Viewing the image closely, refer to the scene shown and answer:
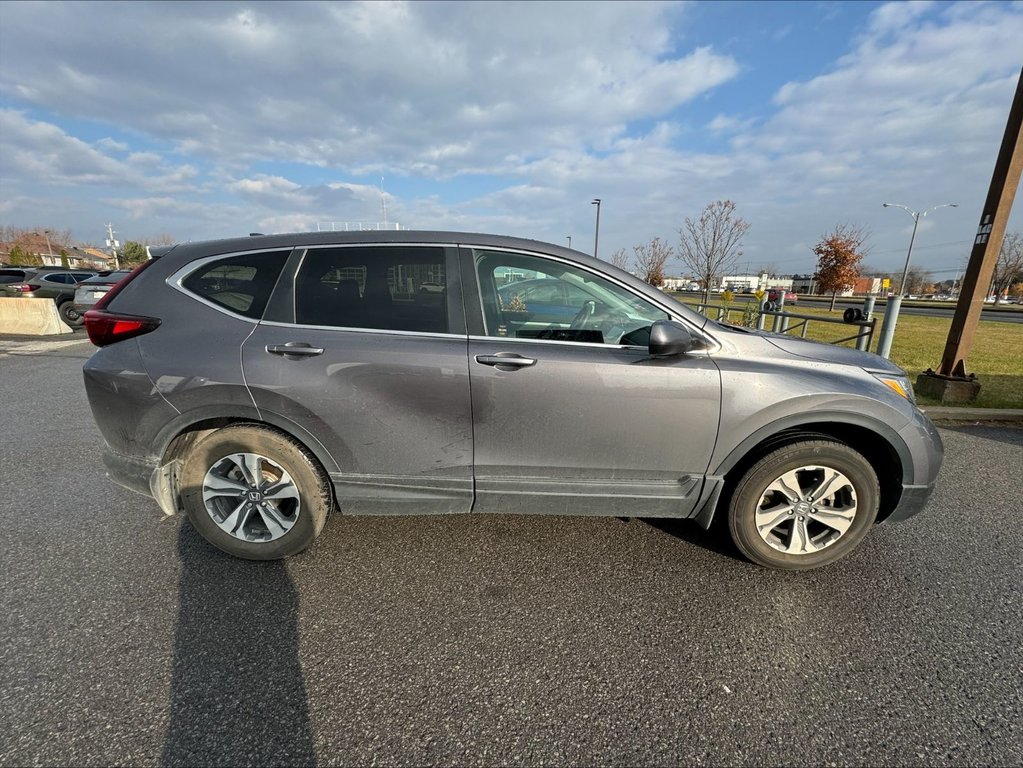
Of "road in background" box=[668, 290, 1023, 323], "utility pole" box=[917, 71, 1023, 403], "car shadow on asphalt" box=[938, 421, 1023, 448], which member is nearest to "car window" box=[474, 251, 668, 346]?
"car shadow on asphalt" box=[938, 421, 1023, 448]

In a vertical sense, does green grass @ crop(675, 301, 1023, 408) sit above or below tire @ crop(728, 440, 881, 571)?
below

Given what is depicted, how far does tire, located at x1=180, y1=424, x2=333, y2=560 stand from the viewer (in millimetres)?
2451

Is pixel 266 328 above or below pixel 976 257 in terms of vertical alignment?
below

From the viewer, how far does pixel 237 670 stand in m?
1.90

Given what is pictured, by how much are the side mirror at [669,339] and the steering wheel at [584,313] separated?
0.42 metres

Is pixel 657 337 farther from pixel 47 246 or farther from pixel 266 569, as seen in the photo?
pixel 47 246

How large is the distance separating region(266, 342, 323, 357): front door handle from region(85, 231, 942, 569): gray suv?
0.02 m

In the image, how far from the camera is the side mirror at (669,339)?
87.0 inches

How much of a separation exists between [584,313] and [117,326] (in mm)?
2444

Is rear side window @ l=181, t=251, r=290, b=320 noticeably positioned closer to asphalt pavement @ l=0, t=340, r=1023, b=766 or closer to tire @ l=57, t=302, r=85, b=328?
asphalt pavement @ l=0, t=340, r=1023, b=766

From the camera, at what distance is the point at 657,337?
7.23 feet

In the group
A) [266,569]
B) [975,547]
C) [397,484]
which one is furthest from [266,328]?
[975,547]

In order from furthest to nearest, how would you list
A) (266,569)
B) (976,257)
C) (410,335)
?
(976,257)
(266,569)
(410,335)

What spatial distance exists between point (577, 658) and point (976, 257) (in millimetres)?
6901
